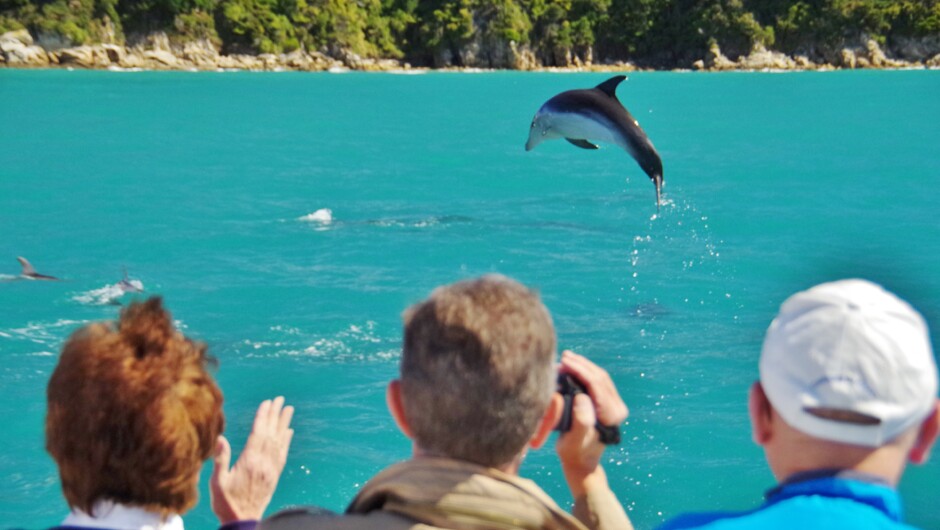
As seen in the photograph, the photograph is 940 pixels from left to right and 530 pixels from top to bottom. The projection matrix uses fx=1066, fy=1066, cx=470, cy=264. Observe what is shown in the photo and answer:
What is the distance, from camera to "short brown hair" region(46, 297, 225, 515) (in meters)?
1.74

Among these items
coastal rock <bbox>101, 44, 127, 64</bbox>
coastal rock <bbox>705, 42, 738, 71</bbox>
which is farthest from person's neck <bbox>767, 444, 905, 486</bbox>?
coastal rock <bbox>705, 42, 738, 71</bbox>

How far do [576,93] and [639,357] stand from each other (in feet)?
9.91

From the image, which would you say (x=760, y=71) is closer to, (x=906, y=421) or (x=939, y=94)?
(x=939, y=94)

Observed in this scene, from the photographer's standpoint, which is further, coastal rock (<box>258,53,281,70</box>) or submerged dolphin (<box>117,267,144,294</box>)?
coastal rock (<box>258,53,281,70</box>)

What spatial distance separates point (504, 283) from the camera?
167 centimetres

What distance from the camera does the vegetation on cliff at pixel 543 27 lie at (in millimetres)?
67500

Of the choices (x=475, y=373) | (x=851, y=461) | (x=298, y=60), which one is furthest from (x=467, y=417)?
(x=298, y=60)

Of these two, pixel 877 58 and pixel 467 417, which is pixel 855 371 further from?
pixel 877 58

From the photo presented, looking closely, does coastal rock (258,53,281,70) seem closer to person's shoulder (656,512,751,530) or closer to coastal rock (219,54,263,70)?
coastal rock (219,54,263,70)

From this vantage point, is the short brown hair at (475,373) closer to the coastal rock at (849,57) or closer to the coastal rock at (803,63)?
the coastal rock at (803,63)

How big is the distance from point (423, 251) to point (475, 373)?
11.6m

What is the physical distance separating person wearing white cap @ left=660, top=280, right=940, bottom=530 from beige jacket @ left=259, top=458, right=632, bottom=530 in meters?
0.25

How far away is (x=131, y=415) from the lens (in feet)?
5.68

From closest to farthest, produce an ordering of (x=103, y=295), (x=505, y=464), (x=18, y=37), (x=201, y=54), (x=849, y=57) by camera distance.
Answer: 1. (x=505, y=464)
2. (x=103, y=295)
3. (x=18, y=37)
4. (x=201, y=54)
5. (x=849, y=57)
